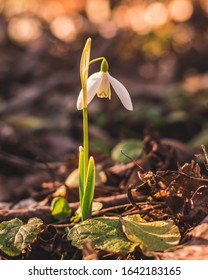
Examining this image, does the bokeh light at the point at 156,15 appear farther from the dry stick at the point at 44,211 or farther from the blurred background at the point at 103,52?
the dry stick at the point at 44,211

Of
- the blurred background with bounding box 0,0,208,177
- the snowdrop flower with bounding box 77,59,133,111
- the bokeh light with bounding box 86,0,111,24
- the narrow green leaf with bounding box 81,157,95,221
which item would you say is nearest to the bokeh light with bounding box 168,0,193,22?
the blurred background with bounding box 0,0,208,177

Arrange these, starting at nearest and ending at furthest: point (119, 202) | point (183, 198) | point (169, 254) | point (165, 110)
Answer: point (169, 254)
point (183, 198)
point (119, 202)
point (165, 110)

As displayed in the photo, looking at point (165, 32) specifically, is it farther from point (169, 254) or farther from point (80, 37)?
point (169, 254)

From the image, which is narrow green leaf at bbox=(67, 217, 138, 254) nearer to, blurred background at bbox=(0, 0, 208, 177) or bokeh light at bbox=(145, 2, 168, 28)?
blurred background at bbox=(0, 0, 208, 177)

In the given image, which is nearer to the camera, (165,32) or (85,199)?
(85,199)

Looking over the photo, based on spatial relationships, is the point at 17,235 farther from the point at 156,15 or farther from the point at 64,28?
the point at 64,28

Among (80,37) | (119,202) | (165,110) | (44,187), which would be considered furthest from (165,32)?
(119,202)
